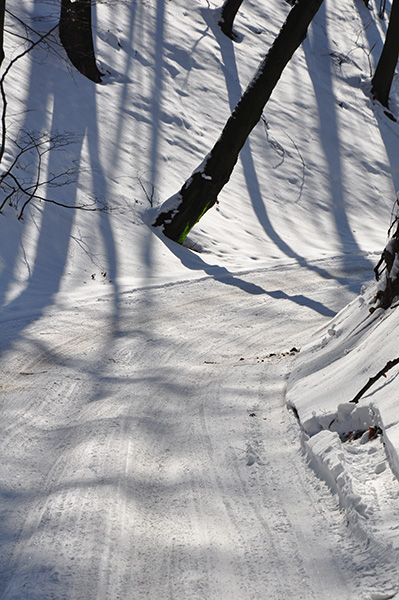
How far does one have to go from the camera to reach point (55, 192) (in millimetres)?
9352

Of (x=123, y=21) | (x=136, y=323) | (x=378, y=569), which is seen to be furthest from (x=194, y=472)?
(x=123, y=21)

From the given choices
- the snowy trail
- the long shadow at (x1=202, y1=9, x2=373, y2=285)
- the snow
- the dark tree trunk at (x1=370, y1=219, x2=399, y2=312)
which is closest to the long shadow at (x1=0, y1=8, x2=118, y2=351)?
the snow

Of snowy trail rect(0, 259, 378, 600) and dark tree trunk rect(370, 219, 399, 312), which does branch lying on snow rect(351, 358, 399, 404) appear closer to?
snowy trail rect(0, 259, 378, 600)

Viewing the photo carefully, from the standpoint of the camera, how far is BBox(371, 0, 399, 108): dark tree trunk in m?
16.0

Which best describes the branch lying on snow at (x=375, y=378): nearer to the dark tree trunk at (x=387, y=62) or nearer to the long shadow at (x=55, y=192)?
the long shadow at (x=55, y=192)

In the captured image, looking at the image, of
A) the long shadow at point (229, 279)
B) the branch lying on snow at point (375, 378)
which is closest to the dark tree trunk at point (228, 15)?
the long shadow at point (229, 279)

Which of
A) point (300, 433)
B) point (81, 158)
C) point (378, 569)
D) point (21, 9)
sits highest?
point (378, 569)

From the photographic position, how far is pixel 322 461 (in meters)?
2.79

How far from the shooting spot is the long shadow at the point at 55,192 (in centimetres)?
675

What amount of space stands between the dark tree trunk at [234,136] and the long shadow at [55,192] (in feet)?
3.71

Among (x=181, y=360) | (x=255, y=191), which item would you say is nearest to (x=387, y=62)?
(x=255, y=191)

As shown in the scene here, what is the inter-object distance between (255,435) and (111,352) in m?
2.15

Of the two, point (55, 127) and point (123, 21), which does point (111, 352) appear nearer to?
point (55, 127)

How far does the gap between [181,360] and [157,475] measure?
7.13 feet
